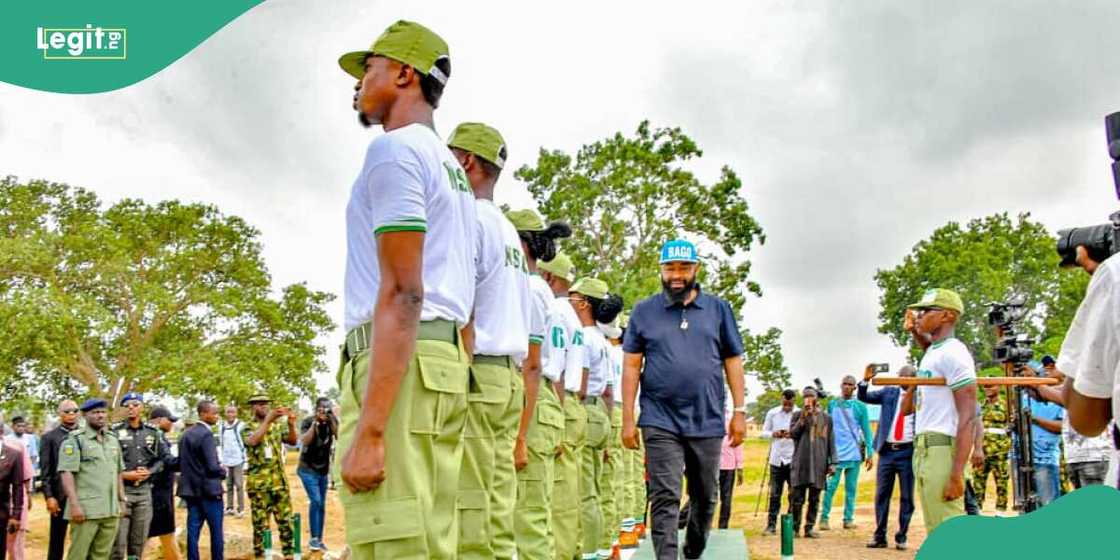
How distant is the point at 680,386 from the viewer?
22.8 feet

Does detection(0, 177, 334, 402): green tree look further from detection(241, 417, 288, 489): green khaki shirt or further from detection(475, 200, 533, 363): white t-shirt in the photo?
detection(475, 200, 533, 363): white t-shirt

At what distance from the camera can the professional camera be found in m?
3.13

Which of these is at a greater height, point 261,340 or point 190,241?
point 190,241

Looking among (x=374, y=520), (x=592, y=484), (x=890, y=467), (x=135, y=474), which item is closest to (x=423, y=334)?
(x=374, y=520)

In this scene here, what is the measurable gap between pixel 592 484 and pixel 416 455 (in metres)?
5.82

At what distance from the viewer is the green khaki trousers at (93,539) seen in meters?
10.6

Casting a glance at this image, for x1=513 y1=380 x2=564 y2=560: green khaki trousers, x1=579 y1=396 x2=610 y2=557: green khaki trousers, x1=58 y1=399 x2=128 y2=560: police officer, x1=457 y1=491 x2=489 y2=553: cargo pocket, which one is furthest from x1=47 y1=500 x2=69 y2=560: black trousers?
x1=457 y1=491 x2=489 y2=553: cargo pocket

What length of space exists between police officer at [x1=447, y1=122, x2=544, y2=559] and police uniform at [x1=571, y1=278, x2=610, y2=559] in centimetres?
383

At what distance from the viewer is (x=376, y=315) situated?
2.88 metres

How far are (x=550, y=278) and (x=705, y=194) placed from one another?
26299mm

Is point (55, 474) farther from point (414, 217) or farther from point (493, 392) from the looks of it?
Result: point (414, 217)

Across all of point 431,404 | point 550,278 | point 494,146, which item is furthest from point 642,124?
point 431,404

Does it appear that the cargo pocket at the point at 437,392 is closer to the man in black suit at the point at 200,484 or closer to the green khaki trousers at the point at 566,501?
the green khaki trousers at the point at 566,501

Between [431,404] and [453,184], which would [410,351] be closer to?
[431,404]
